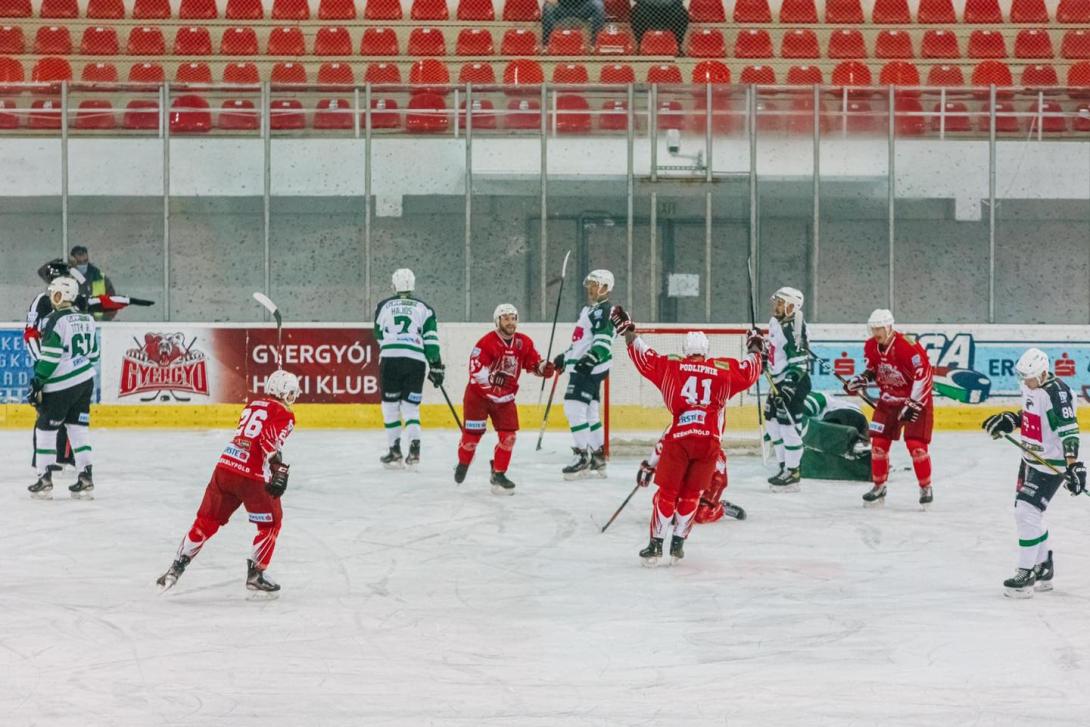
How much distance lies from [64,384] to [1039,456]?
5977 mm

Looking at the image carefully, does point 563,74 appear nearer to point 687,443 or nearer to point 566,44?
point 566,44

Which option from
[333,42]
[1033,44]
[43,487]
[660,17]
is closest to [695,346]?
[43,487]

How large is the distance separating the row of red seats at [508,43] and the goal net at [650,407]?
6.15 metres

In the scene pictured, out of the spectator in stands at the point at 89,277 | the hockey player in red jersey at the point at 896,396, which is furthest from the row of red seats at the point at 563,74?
the hockey player in red jersey at the point at 896,396

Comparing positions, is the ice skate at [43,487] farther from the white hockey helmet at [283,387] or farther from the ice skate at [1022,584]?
the ice skate at [1022,584]

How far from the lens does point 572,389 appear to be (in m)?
11.1

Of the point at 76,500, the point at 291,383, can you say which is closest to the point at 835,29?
the point at 76,500

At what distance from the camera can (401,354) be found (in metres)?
11.4

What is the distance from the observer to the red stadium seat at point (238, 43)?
18281 mm

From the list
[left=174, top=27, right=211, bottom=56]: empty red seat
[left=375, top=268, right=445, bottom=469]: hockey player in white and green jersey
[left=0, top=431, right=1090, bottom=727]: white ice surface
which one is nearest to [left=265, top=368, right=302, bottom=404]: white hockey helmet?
[left=0, top=431, right=1090, bottom=727]: white ice surface

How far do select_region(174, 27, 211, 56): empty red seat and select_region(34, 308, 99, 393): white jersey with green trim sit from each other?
9282 millimetres

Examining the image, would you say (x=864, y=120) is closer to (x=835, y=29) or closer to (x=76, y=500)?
(x=835, y=29)

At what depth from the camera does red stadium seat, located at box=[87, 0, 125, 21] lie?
1870 cm

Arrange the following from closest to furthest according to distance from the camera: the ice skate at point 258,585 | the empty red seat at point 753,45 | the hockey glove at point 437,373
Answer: the ice skate at point 258,585 < the hockey glove at point 437,373 < the empty red seat at point 753,45
